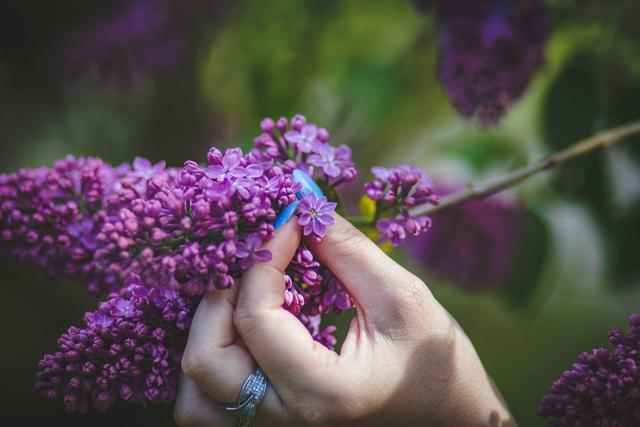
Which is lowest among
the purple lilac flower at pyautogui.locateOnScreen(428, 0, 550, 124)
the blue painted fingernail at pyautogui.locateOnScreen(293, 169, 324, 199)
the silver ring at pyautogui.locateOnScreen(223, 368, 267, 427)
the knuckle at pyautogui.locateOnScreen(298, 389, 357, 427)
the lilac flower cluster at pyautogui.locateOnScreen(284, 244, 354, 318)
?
the knuckle at pyautogui.locateOnScreen(298, 389, 357, 427)

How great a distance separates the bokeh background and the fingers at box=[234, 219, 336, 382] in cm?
61

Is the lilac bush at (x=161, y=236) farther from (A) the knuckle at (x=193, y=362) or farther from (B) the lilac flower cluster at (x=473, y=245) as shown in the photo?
(B) the lilac flower cluster at (x=473, y=245)

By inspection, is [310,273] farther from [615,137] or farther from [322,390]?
[615,137]

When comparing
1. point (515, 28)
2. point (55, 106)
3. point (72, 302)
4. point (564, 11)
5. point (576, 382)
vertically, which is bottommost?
point (576, 382)

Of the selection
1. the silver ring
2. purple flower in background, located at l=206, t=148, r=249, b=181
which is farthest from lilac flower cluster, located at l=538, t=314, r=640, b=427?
purple flower in background, located at l=206, t=148, r=249, b=181

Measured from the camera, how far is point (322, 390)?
2.55 ft

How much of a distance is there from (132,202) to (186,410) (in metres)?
0.29

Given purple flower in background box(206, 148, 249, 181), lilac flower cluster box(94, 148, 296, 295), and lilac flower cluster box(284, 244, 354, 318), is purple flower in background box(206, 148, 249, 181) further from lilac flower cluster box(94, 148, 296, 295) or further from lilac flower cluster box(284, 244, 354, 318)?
lilac flower cluster box(284, 244, 354, 318)

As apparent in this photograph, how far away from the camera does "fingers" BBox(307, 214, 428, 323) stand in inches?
31.8

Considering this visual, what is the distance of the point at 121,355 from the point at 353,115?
1.25 metres

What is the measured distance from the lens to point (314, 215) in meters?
0.77

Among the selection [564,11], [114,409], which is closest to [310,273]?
[564,11]

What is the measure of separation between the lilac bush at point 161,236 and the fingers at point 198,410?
0.02 m

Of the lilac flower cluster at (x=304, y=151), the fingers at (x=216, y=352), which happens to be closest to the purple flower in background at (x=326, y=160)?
the lilac flower cluster at (x=304, y=151)
